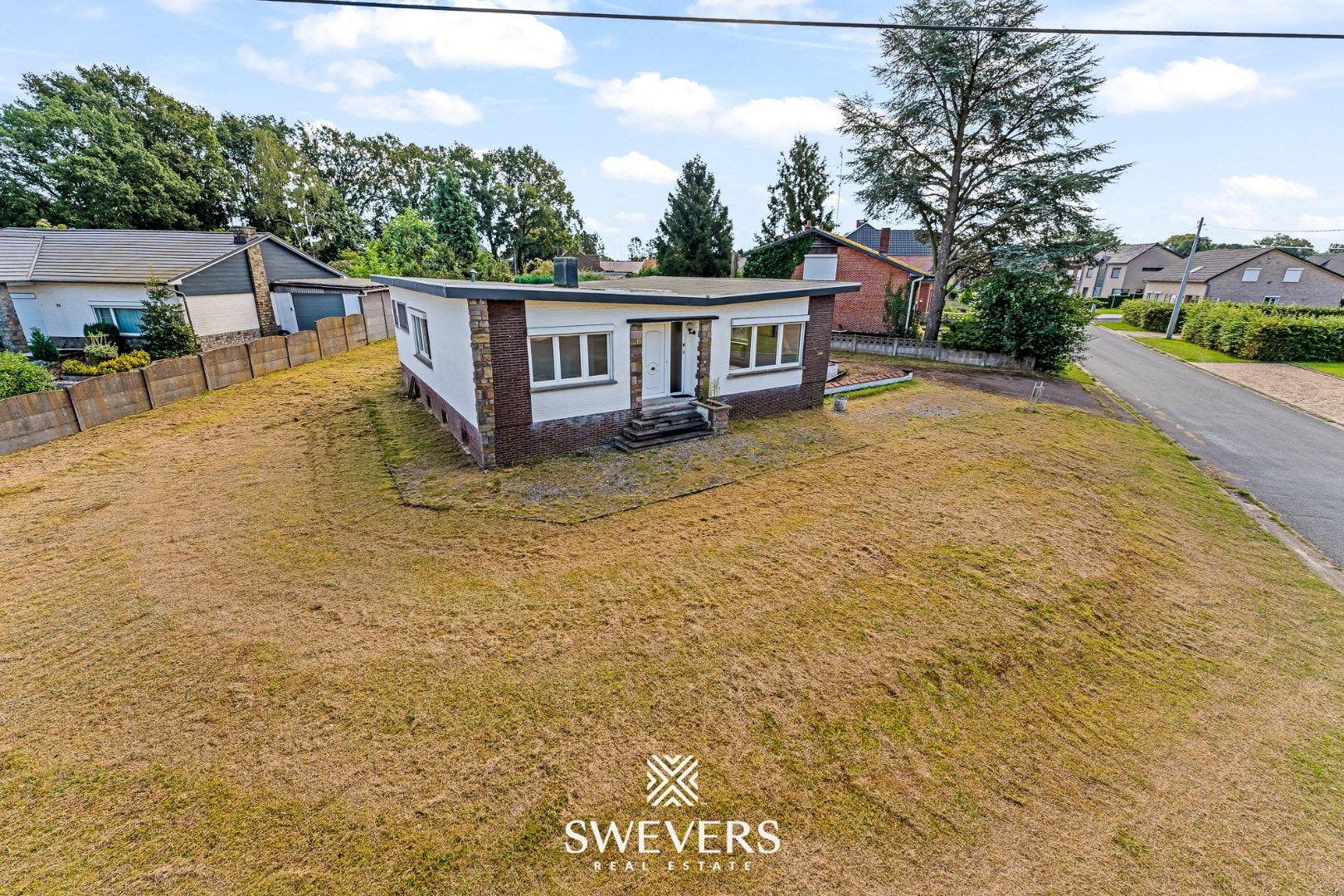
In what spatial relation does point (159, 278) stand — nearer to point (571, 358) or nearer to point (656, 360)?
point (571, 358)

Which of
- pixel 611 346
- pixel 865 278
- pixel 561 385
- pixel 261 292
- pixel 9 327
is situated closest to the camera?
pixel 561 385

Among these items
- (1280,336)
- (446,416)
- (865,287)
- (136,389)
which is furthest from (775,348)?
(1280,336)

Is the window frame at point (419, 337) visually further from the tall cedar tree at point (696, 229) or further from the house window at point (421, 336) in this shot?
the tall cedar tree at point (696, 229)

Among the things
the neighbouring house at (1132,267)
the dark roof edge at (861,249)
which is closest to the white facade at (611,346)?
the dark roof edge at (861,249)

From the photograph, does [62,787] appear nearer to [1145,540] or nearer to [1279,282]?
[1145,540]

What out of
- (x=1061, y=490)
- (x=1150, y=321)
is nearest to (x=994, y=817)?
(x=1061, y=490)

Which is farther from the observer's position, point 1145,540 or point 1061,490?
point 1061,490
